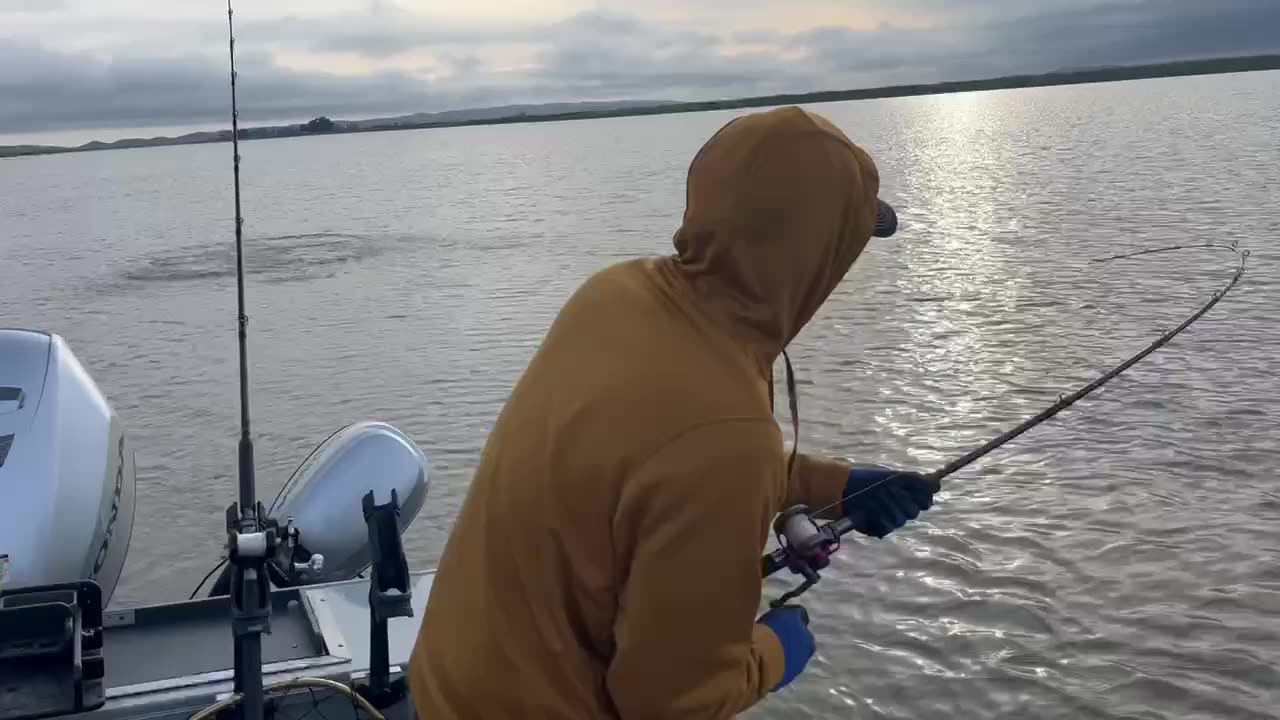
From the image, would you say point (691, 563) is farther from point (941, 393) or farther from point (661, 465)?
point (941, 393)

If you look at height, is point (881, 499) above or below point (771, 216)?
below

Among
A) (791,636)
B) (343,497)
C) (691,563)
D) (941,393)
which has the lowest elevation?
(941,393)

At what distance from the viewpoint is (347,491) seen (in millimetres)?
4922

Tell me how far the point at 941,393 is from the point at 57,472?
7.01 m

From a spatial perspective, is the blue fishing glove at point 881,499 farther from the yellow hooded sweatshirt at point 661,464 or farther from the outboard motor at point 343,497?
the outboard motor at point 343,497

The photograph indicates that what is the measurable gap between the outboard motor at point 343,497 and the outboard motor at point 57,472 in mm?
592

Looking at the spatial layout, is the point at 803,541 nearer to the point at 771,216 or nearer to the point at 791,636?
the point at 791,636

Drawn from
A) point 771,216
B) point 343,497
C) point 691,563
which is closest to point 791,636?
point 691,563

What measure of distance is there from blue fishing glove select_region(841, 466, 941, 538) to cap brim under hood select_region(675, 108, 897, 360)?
764mm

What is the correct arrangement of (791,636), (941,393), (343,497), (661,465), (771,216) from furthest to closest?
(941,393)
(343,497)
(791,636)
(771,216)
(661,465)

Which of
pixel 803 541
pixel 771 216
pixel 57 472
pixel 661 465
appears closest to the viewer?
pixel 661 465

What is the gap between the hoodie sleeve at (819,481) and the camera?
245 cm

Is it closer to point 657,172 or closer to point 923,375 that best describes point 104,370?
point 923,375

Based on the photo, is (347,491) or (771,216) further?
(347,491)
